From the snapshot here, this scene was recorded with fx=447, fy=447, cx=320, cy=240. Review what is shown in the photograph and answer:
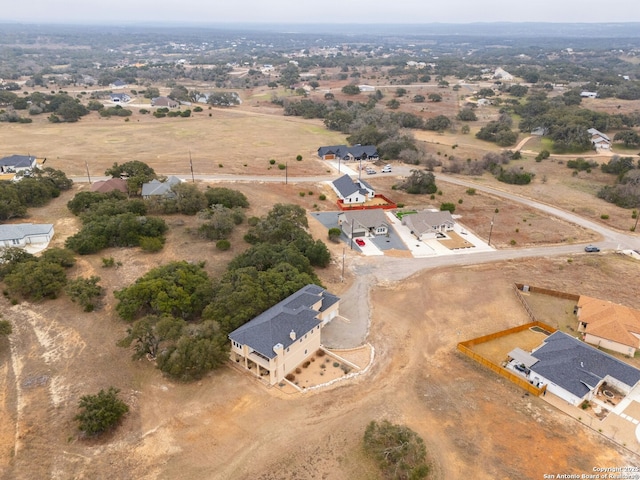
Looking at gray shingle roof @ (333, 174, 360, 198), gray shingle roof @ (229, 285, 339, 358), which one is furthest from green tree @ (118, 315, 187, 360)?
gray shingle roof @ (333, 174, 360, 198)

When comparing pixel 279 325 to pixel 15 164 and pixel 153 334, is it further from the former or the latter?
pixel 15 164

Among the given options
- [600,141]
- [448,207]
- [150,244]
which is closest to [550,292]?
[448,207]

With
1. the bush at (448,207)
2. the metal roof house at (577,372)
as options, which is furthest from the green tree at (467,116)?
the metal roof house at (577,372)

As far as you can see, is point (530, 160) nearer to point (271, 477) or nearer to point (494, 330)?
point (494, 330)

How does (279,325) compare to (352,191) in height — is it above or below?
above

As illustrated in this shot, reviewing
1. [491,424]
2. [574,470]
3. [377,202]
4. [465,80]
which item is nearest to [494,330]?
[491,424]

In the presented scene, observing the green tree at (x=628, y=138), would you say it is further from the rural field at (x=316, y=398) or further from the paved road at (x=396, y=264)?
the rural field at (x=316, y=398)
